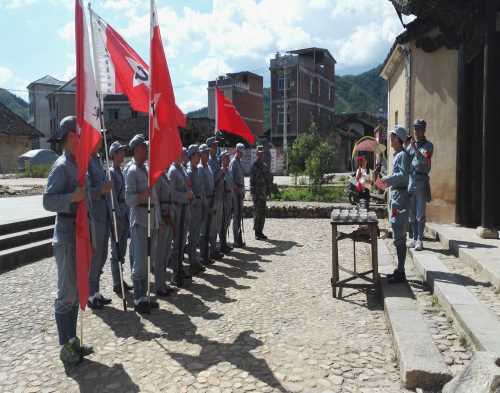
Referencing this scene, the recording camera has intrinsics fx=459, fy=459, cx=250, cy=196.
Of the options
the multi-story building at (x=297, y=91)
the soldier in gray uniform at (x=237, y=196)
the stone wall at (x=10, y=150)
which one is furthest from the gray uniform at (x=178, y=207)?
the multi-story building at (x=297, y=91)

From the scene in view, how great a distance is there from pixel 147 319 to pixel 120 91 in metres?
2.96

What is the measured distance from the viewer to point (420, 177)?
25.1 ft

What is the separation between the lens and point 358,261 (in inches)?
316

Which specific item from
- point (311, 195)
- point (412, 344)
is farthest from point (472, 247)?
point (311, 195)

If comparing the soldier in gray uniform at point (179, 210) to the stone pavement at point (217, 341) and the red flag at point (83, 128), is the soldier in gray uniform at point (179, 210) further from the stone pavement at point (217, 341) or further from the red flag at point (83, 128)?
the red flag at point (83, 128)

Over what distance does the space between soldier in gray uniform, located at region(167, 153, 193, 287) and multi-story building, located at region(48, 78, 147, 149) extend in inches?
1648

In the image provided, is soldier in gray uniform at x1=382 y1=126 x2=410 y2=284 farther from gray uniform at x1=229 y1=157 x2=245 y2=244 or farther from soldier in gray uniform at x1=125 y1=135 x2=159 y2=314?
gray uniform at x1=229 y1=157 x2=245 y2=244

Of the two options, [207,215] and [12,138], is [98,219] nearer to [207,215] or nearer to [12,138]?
[207,215]

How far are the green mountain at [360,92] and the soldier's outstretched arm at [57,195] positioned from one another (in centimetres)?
8852

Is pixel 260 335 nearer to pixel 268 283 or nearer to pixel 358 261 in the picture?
pixel 268 283

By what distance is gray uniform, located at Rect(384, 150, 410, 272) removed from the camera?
19.3ft

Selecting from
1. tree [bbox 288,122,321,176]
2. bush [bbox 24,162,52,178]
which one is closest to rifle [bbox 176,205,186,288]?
tree [bbox 288,122,321,176]

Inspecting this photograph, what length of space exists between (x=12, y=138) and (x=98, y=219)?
37771mm

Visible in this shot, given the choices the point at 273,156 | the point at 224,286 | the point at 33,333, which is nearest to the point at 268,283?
the point at 224,286
